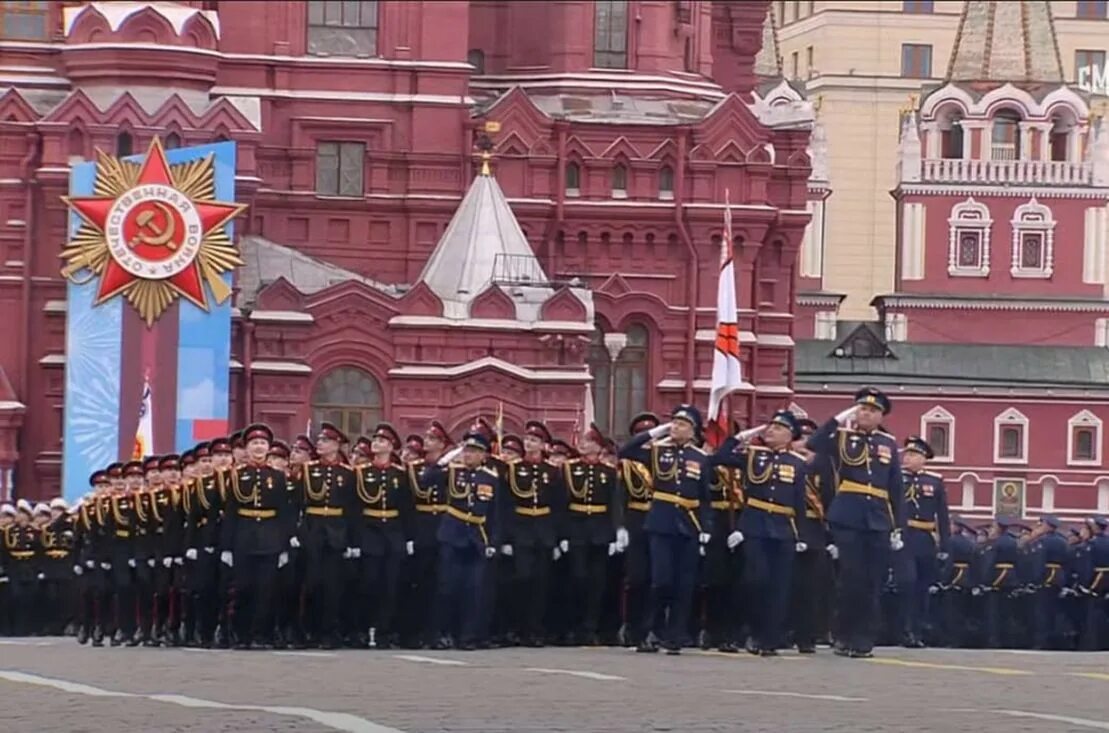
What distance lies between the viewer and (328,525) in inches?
1039

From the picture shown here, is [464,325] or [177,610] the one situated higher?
[464,325]

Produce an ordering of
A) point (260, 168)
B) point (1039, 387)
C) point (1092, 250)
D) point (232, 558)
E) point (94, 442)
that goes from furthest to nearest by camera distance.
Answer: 1. point (1092, 250)
2. point (1039, 387)
3. point (260, 168)
4. point (94, 442)
5. point (232, 558)

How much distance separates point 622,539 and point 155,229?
89.9ft

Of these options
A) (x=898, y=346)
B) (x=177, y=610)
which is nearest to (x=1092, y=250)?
(x=898, y=346)

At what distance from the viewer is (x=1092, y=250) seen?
84938mm

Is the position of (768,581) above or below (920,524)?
below

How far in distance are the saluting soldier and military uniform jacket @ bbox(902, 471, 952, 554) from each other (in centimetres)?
252

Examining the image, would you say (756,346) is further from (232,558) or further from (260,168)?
(232,558)

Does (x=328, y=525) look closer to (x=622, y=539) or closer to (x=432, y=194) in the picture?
(x=622, y=539)

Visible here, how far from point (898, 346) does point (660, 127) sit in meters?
24.7

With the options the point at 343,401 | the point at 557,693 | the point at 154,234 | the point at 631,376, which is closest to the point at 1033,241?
the point at 631,376

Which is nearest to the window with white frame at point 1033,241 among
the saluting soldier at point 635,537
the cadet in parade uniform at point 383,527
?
the cadet in parade uniform at point 383,527

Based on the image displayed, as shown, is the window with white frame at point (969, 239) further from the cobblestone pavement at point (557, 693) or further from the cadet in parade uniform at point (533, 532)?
the cobblestone pavement at point (557, 693)

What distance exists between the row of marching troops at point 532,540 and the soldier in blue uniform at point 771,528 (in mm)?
13
